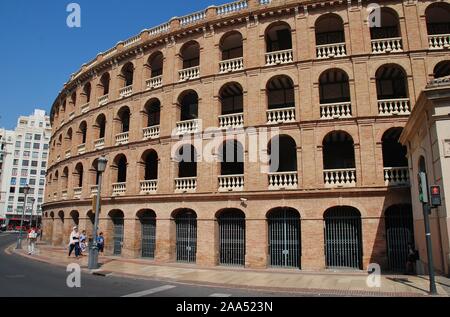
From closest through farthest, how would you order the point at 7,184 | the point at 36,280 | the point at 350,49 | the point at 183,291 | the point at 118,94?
the point at 183,291 < the point at 36,280 < the point at 350,49 < the point at 118,94 < the point at 7,184

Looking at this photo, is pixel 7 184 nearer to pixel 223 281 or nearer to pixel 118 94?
pixel 118 94

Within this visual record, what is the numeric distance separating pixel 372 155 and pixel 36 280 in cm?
1546

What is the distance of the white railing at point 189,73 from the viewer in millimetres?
21234

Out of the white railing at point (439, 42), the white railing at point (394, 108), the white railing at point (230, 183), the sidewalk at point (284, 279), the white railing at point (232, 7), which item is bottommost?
the sidewalk at point (284, 279)

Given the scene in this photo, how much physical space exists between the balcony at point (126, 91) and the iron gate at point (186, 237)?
9.86 metres

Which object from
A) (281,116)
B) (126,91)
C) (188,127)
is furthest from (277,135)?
(126,91)

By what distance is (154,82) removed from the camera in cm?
2295

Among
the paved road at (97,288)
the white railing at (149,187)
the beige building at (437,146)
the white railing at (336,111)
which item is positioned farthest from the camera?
the white railing at (149,187)

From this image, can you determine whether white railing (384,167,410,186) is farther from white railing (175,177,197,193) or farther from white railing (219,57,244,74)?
white railing (175,177,197,193)

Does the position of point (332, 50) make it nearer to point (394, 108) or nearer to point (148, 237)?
point (394, 108)

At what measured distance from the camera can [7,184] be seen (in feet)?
280

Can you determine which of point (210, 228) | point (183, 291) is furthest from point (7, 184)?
point (183, 291)

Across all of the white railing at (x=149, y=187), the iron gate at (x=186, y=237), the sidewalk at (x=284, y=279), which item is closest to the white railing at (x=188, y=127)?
the white railing at (x=149, y=187)

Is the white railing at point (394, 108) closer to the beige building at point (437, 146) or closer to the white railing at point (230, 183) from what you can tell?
the beige building at point (437, 146)
